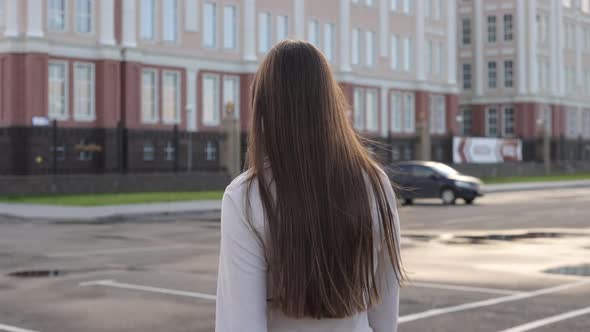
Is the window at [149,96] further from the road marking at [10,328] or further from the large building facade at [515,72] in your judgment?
the large building facade at [515,72]

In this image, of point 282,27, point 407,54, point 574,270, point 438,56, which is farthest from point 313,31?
point 574,270

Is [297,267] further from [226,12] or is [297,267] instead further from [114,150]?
[226,12]

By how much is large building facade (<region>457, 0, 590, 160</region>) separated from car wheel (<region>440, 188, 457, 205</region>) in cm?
3967

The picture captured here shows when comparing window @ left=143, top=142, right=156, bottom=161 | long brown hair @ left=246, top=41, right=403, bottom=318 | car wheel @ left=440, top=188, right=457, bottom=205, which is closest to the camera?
long brown hair @ left=246, top=41, right=403, bottom=318

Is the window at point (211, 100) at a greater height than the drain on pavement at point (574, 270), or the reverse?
the window at point (211, 100)

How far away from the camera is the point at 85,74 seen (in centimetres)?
3906

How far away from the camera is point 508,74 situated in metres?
71.5

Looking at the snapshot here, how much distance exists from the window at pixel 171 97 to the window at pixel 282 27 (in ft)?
23.9

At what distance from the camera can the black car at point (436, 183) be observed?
101 ft

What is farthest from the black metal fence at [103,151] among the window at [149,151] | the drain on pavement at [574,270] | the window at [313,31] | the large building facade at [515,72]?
the large building facade at [515,72]

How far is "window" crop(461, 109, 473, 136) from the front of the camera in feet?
240

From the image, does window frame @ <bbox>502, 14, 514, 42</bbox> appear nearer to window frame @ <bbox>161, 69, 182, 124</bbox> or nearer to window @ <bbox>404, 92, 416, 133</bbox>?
window @ <bbox>404, 92, 416, 133</bbox>

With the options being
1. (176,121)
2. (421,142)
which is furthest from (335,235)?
(421,142)

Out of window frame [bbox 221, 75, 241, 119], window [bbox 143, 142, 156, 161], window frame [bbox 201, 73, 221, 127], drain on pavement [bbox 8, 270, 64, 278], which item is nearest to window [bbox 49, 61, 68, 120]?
window [bbox 143, 142, 156, 161]
